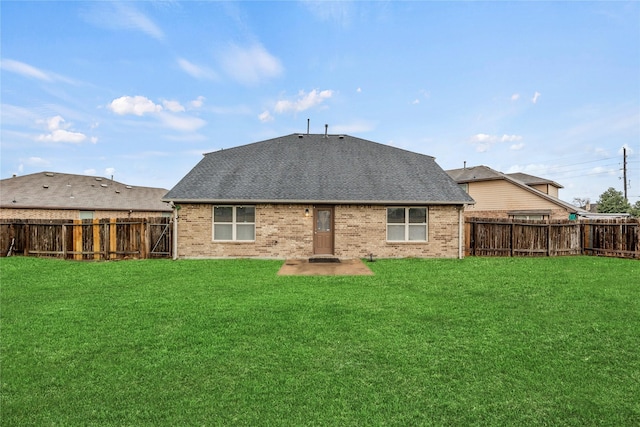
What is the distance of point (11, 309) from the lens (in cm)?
606

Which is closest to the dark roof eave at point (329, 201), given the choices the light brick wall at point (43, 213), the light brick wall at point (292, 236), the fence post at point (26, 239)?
the light brick wall at point (292, 236)

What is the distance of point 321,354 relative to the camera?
4.00m

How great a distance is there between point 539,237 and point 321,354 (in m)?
14.2

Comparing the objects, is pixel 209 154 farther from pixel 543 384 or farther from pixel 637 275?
pixel 637 275

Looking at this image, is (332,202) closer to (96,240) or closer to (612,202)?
(96,240)

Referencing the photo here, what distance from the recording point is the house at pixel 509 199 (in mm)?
23297

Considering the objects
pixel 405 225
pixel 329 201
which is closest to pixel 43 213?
pixel 329 201

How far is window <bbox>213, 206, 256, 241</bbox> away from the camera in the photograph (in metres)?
13.3

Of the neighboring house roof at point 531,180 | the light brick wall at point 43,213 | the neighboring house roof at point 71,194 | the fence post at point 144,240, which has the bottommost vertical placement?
the fence post at point 144,240

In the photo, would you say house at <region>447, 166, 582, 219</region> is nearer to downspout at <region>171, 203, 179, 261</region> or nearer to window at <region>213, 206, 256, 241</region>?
Answer: window at <region>213, 206, 256, 241</region>

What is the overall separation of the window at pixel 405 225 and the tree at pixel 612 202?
155ft

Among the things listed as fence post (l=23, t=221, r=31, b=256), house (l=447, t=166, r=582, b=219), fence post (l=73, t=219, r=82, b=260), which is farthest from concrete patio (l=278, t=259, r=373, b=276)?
house (l=447, t=166, r=582, b=219)

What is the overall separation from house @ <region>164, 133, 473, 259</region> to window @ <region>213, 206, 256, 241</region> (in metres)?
0.04

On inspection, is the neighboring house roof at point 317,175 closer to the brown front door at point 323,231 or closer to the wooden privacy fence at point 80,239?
the brown front door at point 323,231
